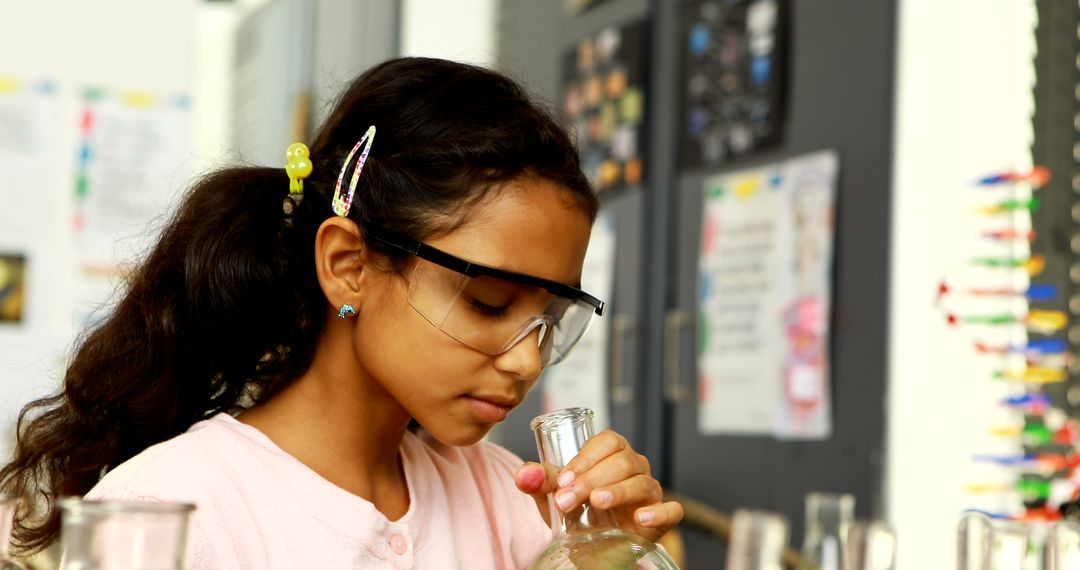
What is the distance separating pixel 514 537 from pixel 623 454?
0.37 meters

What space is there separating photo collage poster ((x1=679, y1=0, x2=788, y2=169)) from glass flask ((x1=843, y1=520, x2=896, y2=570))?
2270mm

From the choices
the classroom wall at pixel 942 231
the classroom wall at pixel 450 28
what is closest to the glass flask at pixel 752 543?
the classroom wall at pixel 942 231

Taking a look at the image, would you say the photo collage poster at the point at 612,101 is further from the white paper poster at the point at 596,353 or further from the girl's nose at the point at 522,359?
the girl's nose at the point at 522,359

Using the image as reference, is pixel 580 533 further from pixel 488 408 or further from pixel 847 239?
pixel 847 239

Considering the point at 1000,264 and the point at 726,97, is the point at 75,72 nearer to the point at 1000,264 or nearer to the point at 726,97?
the point at 726,97

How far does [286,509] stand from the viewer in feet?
3.85

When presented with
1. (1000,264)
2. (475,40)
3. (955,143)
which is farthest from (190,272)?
(475,40)

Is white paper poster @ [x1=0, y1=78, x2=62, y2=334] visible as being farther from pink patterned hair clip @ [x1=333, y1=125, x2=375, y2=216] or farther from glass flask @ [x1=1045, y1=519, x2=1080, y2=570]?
glass flask @ [x1=1045, y1=519, x2=1080, y2=570]

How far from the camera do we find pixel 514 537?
143cm

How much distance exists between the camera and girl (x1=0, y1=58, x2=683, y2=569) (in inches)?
45.2

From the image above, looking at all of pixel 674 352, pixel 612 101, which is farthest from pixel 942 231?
pixel 612 101

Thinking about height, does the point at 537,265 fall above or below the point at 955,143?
below

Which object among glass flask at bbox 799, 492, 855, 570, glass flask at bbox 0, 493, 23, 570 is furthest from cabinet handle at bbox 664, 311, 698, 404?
glass flask at bbox 0, 493, 23, 570

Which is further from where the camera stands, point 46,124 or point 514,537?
point 46,124
